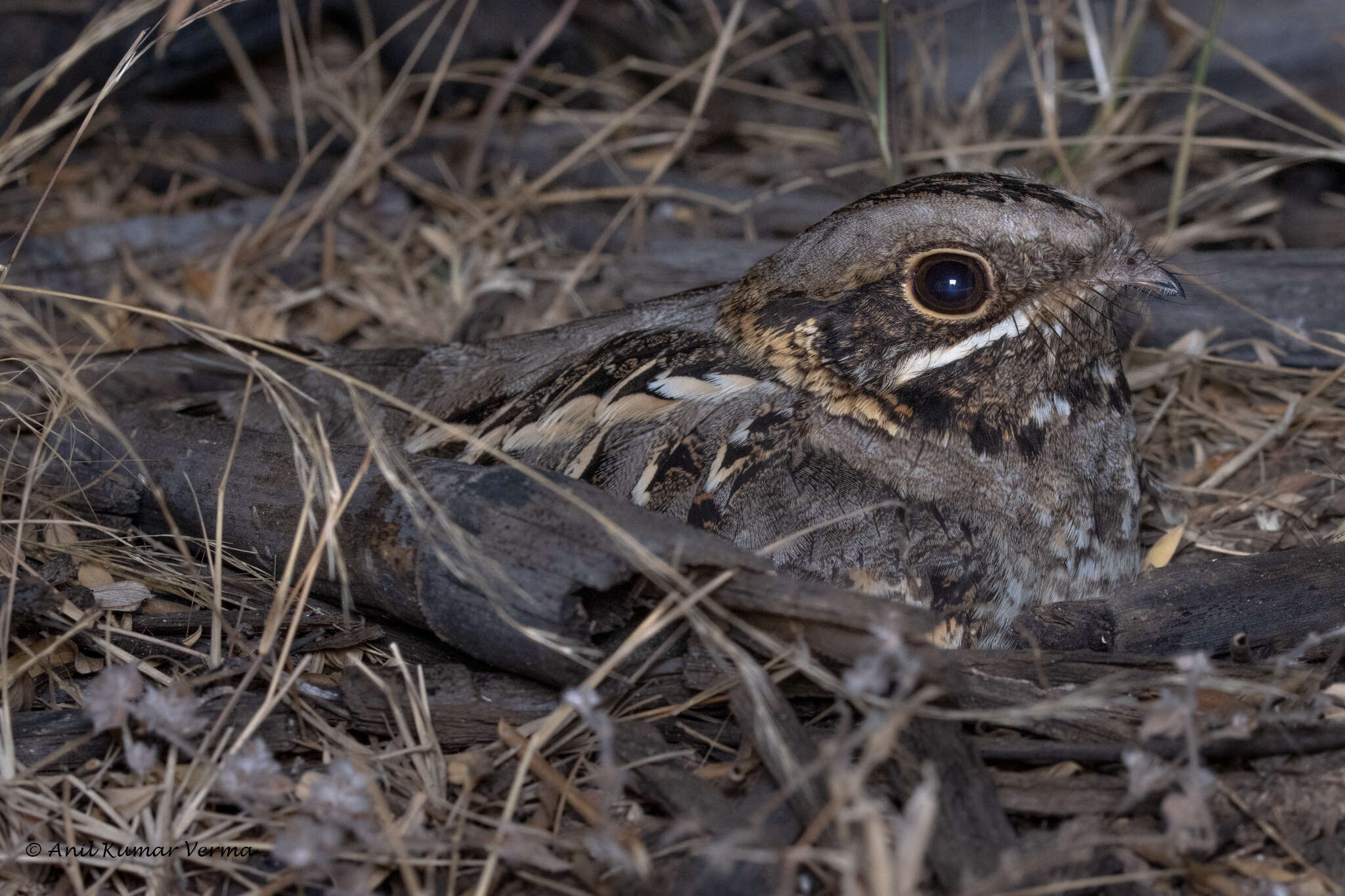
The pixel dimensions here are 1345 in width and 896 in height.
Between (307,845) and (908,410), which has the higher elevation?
(908,410)

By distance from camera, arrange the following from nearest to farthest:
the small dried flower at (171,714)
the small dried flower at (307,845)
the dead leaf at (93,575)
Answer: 1. the small dried flower at (307,845)
2. the small dried flower at (171,714)
3. the dead leaf at (93,575)

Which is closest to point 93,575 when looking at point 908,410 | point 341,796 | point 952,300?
point 341,796

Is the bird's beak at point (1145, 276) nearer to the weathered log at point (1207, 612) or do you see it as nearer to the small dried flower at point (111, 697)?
the weathered log at point (1207, 612)

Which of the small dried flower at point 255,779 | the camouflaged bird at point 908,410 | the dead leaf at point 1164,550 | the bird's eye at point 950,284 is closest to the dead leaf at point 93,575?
the small dried flower at point 255,779

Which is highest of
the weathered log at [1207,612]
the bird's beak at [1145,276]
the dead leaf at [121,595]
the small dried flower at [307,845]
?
the bird's beak at [1145,276]

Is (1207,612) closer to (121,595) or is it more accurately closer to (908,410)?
(908,410)

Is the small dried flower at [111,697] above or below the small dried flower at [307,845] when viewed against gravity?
below

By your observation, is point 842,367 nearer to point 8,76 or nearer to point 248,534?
point 248,534

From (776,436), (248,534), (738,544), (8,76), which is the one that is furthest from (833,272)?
(8,76)
